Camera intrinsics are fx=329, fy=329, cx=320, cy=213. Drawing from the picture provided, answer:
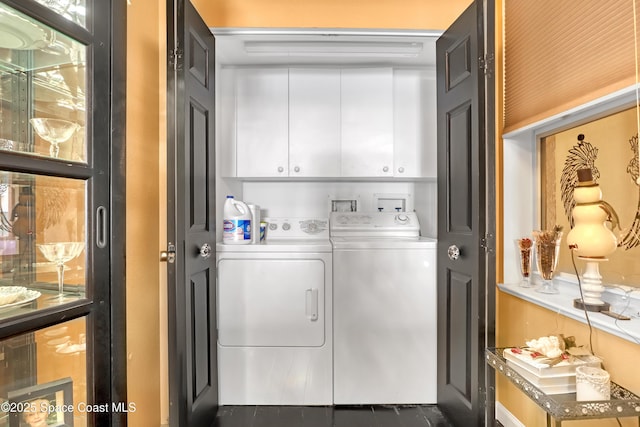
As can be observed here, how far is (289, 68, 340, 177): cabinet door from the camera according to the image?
7.88ft

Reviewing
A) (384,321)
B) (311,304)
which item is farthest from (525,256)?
(311,304)

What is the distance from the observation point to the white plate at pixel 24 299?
0.99 meters

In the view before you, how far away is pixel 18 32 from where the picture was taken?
1.04m

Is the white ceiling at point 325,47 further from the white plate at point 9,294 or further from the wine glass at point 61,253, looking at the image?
the white plate at point 9,294

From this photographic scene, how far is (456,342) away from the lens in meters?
1.80

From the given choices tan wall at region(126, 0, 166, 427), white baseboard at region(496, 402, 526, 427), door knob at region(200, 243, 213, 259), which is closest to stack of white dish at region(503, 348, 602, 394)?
white baseboard at region(496, 402, 526, 427)

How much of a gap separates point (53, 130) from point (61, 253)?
17.0 inches

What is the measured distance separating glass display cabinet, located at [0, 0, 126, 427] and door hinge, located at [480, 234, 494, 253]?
5.21ft

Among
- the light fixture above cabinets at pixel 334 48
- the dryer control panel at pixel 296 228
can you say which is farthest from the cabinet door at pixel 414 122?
the dryer control panel at pixel 296 228

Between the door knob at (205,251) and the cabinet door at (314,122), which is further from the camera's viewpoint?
the cabinet door at (314,122)

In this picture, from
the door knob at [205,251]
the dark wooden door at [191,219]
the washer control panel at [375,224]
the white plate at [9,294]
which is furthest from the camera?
the washer control panel at [375,224]

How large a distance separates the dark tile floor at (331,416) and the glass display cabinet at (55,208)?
35.3 inches

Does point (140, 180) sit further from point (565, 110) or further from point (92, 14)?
point (565, 110)

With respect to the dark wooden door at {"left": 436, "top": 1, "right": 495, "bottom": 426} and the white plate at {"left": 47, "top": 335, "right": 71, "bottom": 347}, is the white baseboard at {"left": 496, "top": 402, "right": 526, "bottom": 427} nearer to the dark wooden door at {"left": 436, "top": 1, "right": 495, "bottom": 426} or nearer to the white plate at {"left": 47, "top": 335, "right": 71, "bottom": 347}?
the dark wooden door at {"left": 436, "top": 1, "right": 495, "bottom": 426}
